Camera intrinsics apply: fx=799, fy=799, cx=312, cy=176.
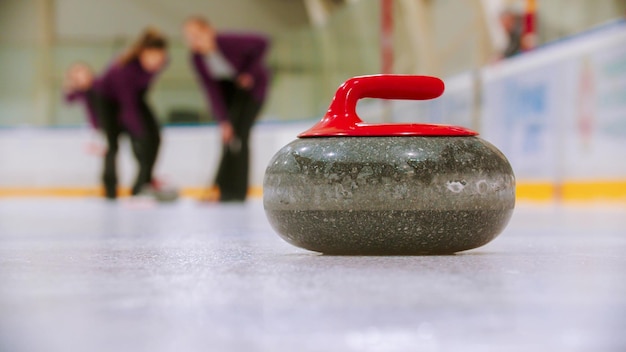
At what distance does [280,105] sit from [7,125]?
3615 millimetres

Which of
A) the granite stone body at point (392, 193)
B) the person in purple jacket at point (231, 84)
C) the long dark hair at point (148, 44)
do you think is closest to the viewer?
the granite stone body at point (392, 193)

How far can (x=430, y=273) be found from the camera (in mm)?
962

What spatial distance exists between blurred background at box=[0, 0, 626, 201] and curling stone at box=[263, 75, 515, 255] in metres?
3.94

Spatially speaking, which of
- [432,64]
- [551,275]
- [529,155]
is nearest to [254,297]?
[551,275]

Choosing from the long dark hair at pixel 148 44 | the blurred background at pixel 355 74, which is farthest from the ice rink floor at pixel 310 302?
the long dark hair at pixel 148 44

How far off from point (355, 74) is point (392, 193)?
9.17 m

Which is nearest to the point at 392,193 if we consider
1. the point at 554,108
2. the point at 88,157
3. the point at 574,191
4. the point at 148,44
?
the point at 574,191

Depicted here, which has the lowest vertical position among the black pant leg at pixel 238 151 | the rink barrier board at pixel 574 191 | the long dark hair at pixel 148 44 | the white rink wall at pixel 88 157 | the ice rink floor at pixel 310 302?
the white rink wall at pixel 88 157

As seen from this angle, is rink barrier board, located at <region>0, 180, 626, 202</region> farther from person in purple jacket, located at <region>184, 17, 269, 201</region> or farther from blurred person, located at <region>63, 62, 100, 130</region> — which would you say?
blurred person, located at <region>63, 62, 100, 130</region>

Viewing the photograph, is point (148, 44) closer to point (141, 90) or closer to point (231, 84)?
point (141, 90)

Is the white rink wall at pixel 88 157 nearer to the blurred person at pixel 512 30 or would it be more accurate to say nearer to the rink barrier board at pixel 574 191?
the blurred person at pixel 512 30

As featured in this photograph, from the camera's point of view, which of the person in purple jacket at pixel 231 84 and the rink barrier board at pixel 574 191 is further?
Answer: the person in purple jacket at pixel 231 84

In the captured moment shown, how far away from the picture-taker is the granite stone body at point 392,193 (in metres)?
1.16

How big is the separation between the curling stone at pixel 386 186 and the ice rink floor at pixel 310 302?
1.6 inches
